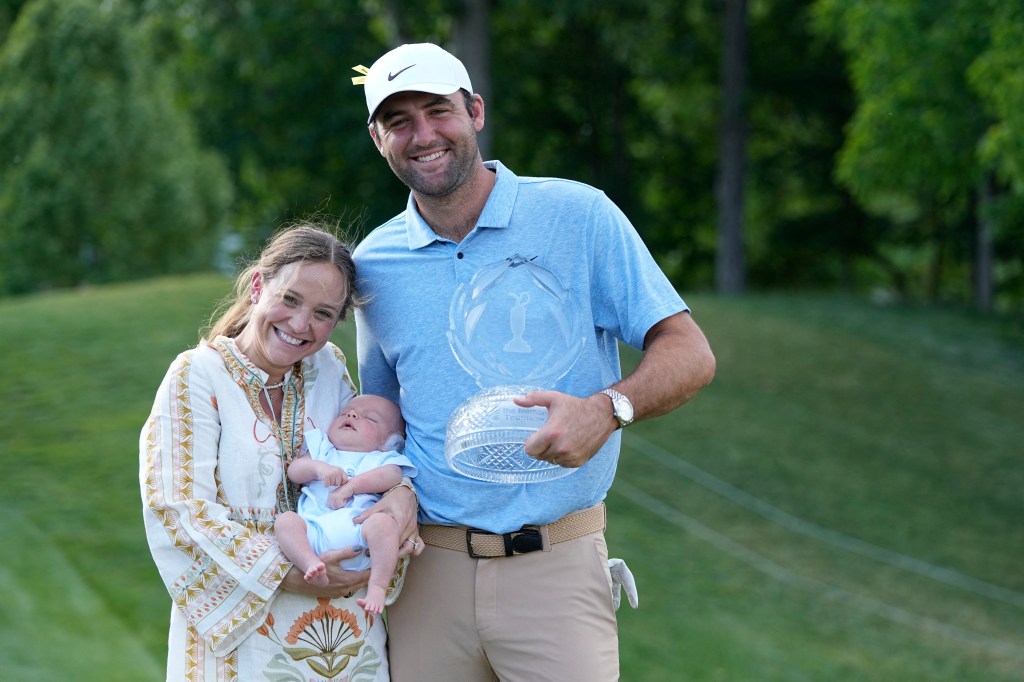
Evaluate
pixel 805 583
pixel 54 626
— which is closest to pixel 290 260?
pixel 54 626

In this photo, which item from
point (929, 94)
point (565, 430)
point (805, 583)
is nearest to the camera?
point (565, 430)

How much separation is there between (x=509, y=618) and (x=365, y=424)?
0.54 m

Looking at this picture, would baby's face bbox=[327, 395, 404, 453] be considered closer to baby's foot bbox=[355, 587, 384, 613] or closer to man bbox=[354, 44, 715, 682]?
man bbox=[354, 44, 715, 682]

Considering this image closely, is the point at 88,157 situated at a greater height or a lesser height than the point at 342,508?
lesser

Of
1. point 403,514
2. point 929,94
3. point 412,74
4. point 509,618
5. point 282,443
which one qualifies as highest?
point 412,74

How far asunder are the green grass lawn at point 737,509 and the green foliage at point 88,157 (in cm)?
701

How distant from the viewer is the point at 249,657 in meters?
2.92

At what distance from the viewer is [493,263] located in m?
3.02

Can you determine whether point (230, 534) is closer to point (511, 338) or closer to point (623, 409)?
point (511, 338)

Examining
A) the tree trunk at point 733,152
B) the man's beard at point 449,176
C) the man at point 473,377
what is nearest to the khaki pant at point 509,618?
the man at point 473,377

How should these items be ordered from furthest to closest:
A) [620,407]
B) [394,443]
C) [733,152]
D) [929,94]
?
[733,152] < [929,94] < [394,443] < [620,407]

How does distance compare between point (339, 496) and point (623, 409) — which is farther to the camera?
point (339, 496)

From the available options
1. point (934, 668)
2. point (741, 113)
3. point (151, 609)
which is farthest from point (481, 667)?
point (741, 113)

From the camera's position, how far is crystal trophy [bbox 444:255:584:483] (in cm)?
290
